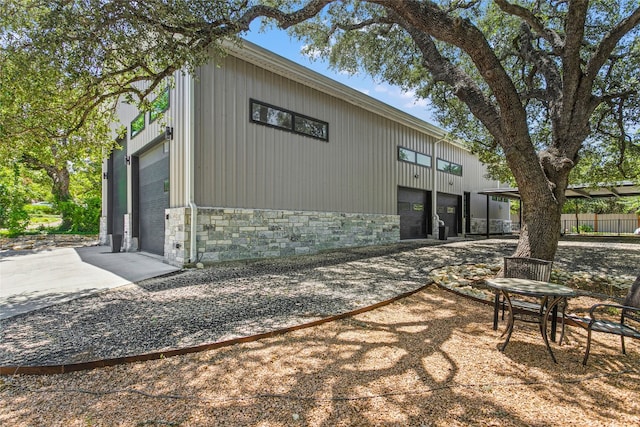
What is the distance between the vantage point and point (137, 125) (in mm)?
9891

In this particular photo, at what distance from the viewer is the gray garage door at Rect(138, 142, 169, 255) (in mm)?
8492

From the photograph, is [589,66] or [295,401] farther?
[589,66]

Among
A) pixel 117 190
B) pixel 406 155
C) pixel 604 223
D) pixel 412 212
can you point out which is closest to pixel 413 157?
pixel 406 155

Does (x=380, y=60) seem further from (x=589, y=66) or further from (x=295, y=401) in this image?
(x=295, y=401)

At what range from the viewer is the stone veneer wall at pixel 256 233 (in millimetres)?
6969

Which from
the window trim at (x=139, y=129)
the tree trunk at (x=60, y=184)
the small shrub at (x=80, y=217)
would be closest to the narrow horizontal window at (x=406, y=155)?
the window trim at (x=139, y=129)

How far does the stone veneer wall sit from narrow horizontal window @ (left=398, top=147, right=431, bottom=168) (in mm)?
3828

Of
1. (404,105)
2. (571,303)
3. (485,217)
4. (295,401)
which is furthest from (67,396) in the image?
(485,217)

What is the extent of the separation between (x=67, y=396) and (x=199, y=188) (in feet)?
17.2

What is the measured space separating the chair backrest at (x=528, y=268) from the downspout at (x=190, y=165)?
5.99 meters

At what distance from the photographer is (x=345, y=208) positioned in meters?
10.3

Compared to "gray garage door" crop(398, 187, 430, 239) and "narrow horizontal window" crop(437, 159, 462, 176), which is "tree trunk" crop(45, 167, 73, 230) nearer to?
"gray garage door" crop(398, 187, 430, 239)

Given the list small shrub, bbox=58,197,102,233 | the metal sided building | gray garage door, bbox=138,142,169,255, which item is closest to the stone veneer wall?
the metal sided building

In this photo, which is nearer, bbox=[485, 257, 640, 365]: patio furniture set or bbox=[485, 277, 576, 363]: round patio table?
bbox=[485, 257, 640, 365]: patio furniture set
